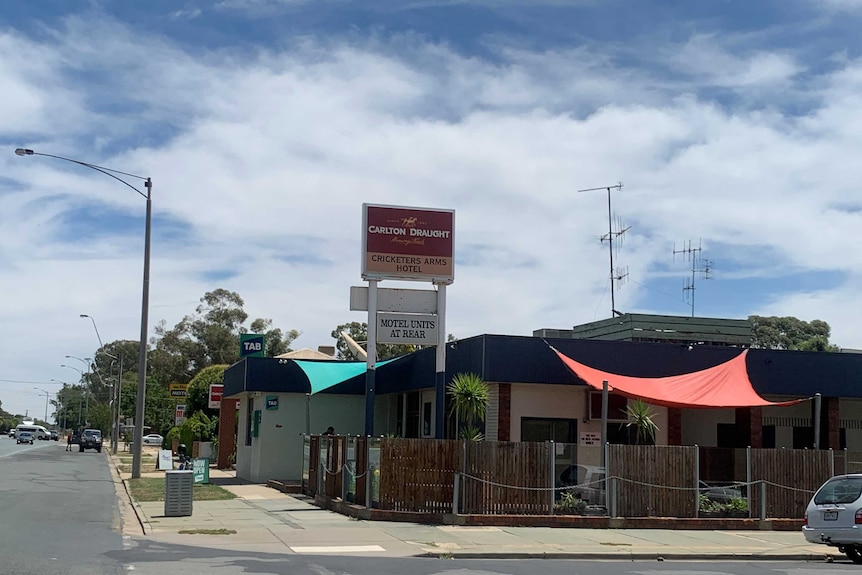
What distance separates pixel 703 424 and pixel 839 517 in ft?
36.1

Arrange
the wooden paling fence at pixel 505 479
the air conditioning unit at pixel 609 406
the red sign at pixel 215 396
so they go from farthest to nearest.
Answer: the red sign at pixel 215 396 → the air conditioning unit at pixel 609 406 → the wooden paling fence at pixel 505 479

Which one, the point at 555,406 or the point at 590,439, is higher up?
the point at 555,406

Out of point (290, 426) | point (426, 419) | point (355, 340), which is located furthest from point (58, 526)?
point (355, 340)

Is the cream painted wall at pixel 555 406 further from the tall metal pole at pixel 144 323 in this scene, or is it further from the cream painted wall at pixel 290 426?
the tall metal pole at pixel 144 323

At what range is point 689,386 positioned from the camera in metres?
22.5

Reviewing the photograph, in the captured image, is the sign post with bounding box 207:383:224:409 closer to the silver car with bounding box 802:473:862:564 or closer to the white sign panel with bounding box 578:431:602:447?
the white sign panel with bounding box 578:431:602:447


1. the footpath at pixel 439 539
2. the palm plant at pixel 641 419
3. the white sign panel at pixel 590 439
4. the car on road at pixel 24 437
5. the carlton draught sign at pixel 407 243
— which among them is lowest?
the car on road at pixel 24 437

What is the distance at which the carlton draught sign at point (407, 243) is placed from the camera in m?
23.6

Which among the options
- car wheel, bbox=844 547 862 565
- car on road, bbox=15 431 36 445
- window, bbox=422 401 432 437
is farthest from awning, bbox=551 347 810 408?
car on road, bbox=15 431 36 445

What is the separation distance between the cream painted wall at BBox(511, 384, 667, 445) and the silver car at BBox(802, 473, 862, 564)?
7673 millimetres

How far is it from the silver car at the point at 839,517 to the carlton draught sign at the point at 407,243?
34.5 feet

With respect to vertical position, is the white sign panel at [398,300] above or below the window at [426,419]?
above

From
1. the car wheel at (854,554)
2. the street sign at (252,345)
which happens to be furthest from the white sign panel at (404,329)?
the street sign at (252,345)

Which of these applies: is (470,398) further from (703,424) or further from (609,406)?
(703,424)
